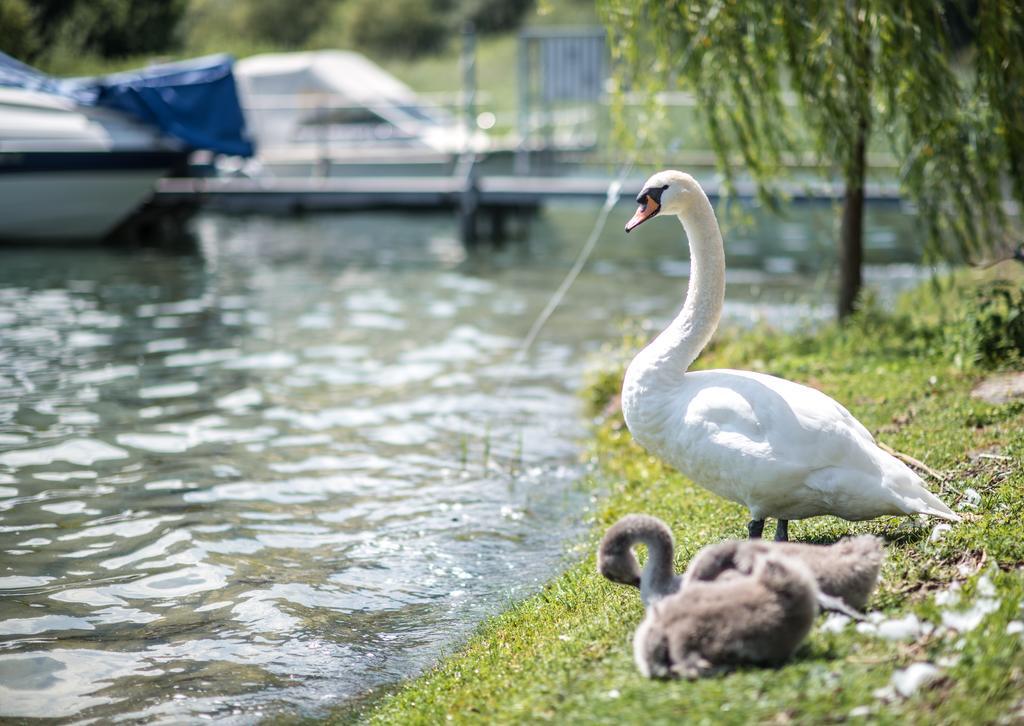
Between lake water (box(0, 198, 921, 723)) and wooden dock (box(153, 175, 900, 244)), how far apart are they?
10.3 ft

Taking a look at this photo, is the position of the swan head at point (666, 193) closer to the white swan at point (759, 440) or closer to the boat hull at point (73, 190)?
the white swan at point (759, 440)

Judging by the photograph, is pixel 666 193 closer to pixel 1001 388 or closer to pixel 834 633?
pixel 834 633

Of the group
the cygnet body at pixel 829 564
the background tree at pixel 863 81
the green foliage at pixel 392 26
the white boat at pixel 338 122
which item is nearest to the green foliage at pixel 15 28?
the white boat at pixel 338 122

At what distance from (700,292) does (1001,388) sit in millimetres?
3386

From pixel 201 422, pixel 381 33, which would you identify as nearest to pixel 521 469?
pixel 201 422

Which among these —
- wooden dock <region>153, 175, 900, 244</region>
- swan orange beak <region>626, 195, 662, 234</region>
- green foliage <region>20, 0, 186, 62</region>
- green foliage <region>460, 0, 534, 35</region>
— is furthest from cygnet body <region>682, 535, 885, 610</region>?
green foliage <region>460, 0, 534, 35</region>

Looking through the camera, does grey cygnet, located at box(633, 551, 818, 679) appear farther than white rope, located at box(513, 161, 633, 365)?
No

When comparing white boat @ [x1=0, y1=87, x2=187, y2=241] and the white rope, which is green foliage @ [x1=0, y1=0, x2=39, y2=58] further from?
the white rope

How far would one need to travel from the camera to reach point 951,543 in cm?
553

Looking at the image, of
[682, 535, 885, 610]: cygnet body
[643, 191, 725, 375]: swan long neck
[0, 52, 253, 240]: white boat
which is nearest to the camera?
[682, 535, 885, 610]: cygnet body

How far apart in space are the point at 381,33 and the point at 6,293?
50971 millimetres

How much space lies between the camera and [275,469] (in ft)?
31.8

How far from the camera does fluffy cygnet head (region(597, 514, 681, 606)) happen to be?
507cm

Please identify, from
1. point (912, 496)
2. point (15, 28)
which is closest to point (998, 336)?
point (912, 496)
